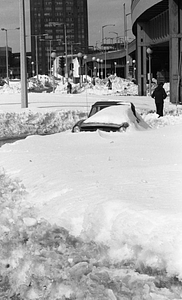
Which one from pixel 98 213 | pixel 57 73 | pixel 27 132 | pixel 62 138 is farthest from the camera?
pixel 57 73

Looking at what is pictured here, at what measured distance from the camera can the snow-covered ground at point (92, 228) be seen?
4.58 m

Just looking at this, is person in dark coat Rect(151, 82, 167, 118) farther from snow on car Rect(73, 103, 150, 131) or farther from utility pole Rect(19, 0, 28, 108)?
utility pole Rect(19, 0, 28, 108)

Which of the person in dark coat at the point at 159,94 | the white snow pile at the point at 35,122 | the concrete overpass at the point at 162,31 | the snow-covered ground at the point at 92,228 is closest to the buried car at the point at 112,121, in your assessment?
the snow-covered ground at the point at 92,228

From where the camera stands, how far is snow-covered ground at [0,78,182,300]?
180 inches

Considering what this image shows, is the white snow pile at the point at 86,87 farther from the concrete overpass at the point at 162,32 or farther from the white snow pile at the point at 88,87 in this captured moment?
the concrete overpass at the point at 162,32

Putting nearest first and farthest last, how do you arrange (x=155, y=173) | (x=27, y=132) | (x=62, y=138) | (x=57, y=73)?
(x=155, y=173) < (x=62, y=138) < (x=27, y=132) < (x=57, y=73)

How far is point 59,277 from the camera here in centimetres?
473

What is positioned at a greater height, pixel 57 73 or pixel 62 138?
pixel 57 73

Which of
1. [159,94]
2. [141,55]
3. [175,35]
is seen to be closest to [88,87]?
[141,55]

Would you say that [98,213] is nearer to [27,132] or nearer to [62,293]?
Answer: [62,293]

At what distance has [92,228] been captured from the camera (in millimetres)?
5902

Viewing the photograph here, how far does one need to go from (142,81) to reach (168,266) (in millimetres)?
53760

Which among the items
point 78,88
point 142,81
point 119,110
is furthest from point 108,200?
point 78,88

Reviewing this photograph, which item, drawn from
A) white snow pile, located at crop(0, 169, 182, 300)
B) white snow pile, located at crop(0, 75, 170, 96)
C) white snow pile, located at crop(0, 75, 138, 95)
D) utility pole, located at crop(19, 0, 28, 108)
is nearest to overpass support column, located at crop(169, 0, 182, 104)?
utility pole, located at crop(19, 0, 28, 108)
